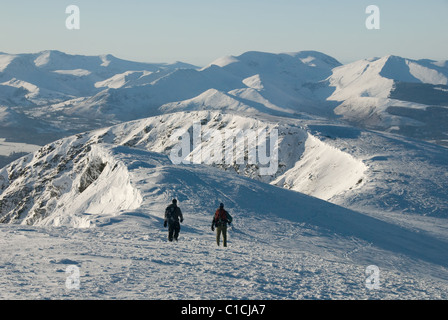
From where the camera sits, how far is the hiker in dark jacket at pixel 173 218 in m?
19.9

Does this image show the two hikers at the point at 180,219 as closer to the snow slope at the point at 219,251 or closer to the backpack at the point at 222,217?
the backpack at the point at 222,217

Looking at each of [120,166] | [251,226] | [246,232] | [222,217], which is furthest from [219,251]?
[120,166]

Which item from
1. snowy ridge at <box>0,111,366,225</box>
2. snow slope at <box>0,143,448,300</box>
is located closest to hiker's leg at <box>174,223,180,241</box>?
snow slope at <box>0,143,448,300</box>

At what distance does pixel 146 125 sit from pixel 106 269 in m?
96.7

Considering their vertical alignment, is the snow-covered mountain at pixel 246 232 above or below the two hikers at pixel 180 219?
below

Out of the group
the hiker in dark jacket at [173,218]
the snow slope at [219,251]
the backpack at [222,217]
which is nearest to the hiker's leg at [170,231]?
the hiker in dark jacket at [173,218]

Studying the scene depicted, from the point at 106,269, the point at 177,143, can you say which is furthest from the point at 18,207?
the point at 106,269

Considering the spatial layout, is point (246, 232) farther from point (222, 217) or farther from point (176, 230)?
point (222, 217)

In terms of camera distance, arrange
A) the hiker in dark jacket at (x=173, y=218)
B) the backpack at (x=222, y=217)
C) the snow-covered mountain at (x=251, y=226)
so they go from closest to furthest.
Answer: the snow-covered mountain at (x=251, y=226)
the backpack at (x=222, y=217)
the hiker in dark jacket at (x=173, y=218)

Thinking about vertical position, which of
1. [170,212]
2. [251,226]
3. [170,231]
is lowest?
[251,226]

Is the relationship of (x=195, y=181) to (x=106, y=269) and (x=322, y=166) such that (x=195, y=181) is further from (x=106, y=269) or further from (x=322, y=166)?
(x=322, y=166)

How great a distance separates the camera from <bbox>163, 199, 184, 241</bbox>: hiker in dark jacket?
19.9m

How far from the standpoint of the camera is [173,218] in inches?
792

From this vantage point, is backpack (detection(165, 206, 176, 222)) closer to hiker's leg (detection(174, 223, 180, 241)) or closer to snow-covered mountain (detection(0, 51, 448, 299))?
hiker's leg (detection(174, 223, 180, 241))
